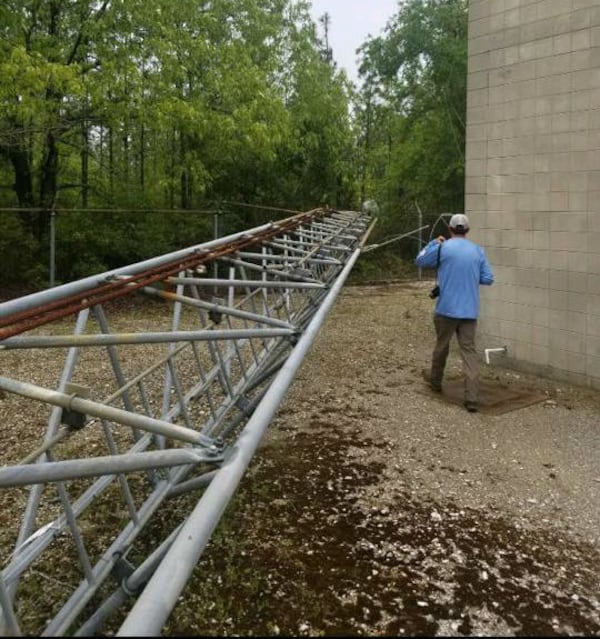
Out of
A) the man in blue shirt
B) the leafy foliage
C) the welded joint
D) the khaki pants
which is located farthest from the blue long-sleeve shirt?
the leafy foliage

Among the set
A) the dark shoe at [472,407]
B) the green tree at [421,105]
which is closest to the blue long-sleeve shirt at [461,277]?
the dark shoe at [472,407]

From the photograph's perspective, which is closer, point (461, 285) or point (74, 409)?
point (74, 409)

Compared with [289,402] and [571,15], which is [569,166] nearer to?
Answer: [571,15]

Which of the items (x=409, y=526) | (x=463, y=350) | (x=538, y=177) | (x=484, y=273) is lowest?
(x=409, y=526)

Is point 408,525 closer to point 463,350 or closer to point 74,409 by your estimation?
point 74,409

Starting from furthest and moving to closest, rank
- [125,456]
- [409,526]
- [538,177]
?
[538,177] → [409,526] → [125,456]

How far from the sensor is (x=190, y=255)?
427cm

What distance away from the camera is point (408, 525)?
3650mm

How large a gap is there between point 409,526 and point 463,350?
8.73 feet

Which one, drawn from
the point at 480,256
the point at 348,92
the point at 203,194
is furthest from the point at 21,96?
the point at 348,92

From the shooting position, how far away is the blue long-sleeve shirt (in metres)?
5.92

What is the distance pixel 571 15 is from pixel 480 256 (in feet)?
8.83

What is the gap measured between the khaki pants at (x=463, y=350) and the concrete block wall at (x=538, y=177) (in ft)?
3.94

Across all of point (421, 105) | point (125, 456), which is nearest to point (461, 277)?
point (125, 456)
